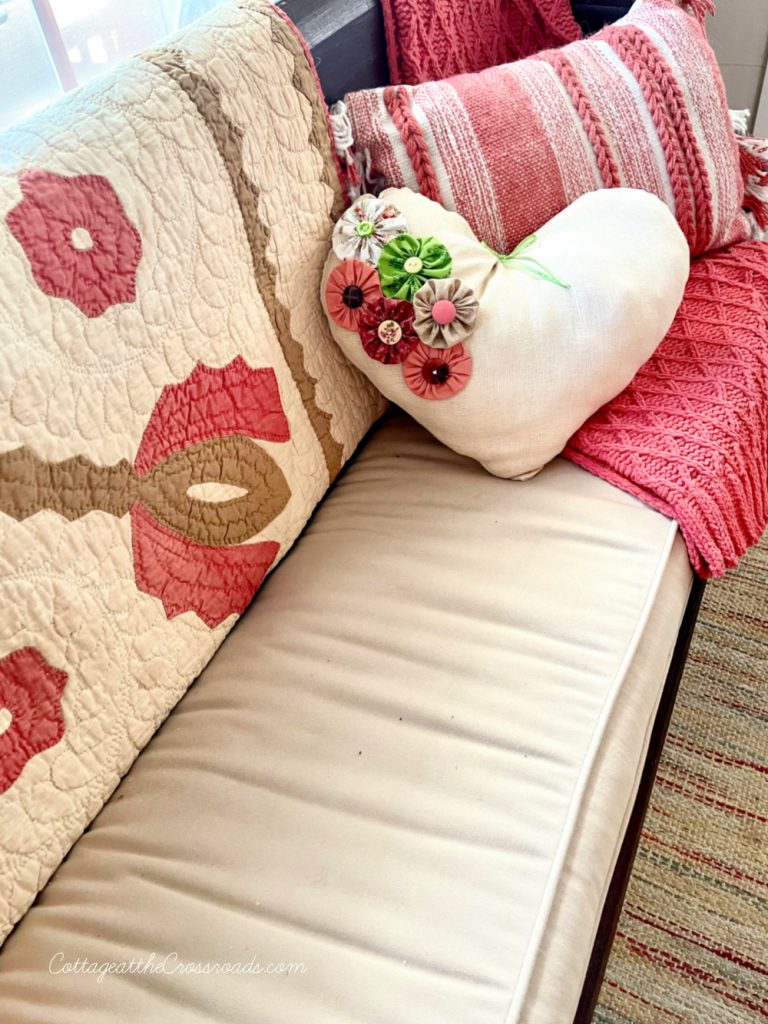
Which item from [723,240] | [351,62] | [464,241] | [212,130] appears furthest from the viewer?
[723,240]

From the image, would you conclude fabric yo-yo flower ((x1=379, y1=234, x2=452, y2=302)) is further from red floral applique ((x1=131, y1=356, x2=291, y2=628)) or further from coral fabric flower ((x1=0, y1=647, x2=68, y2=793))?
coral fabric flower ((x1=0, y1=647, x2=68, y2=793))

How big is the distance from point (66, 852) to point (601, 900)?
1.47ft

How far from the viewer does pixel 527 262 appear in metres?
0.94

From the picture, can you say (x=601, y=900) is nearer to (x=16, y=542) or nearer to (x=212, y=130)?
(x=16, y=542)

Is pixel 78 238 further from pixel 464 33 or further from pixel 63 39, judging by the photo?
pixel 464 33

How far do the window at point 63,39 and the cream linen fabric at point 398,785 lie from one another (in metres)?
0.62

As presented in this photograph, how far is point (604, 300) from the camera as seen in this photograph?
0.90 m

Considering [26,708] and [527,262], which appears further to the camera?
[527,262]

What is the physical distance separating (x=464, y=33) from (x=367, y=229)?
48 centimetres

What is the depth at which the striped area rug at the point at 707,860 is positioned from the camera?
94 centimetres

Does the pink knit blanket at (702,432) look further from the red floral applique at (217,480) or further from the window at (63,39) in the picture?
the window at (63,39)

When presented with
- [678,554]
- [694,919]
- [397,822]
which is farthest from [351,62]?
[694,919]

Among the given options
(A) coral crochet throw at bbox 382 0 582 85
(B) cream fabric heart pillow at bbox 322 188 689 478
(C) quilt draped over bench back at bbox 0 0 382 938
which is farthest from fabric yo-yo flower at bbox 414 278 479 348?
(A) coral crochet throw at bbox 382 0 582 85

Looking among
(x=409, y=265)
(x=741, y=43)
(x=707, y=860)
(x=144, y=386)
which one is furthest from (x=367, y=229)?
(x=741, y=43)
